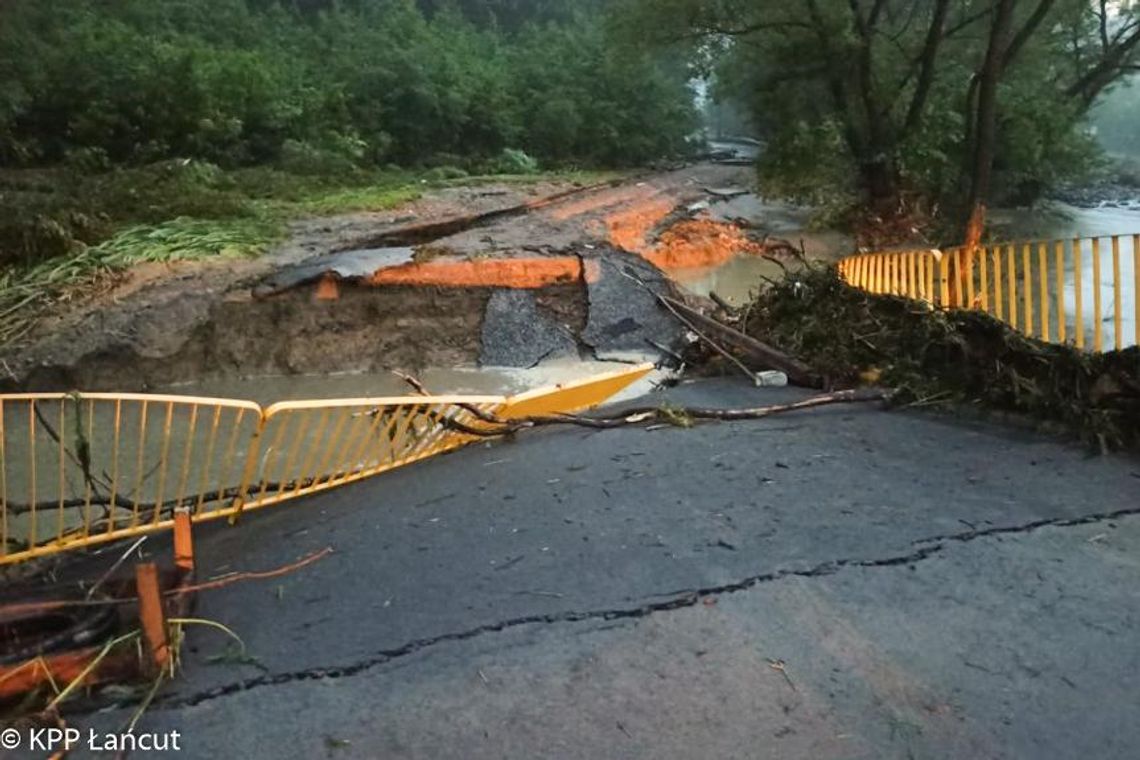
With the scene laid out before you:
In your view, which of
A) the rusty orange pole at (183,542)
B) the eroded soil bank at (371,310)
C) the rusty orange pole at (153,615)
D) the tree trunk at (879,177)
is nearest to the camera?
the rusty orange pole at (153,615)

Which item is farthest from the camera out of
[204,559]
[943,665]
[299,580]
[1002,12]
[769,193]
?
[769,193]

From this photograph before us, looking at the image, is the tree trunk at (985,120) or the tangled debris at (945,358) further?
the tree trunk at (985,120)

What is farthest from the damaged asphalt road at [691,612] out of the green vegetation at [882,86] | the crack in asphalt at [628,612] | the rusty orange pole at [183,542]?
the green vegetation at [882,86]

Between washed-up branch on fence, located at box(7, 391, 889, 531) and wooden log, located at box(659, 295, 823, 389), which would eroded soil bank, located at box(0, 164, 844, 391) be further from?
washed-up branch on fence, located at box(7, 391, 889, 531)

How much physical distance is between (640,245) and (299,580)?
31.3 ft

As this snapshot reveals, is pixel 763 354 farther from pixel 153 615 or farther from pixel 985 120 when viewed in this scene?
pixel 985 120

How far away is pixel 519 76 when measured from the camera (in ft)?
76.5

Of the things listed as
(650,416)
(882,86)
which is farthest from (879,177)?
(650,416)

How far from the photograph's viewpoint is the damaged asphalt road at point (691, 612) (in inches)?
102

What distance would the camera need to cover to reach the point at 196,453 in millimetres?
6855

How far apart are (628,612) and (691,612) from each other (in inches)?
8.0

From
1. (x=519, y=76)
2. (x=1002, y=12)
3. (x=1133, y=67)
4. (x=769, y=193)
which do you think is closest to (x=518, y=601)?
(x=1002, y=12)

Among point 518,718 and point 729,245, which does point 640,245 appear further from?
point 518,718

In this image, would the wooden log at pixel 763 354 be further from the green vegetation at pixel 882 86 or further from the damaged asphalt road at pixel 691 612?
the green vegetation at pixel 882 86
